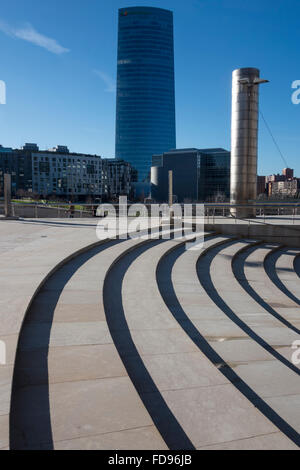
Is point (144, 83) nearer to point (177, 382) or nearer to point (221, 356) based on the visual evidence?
point (221, 356)

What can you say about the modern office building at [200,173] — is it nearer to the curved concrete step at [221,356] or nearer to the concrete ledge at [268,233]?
the concrete ledge at [268,233]

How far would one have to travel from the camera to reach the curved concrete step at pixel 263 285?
8.30m

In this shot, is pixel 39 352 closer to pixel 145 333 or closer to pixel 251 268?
pixel 145 333

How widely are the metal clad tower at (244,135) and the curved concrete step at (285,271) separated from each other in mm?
6943

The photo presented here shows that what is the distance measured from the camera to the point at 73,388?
3721 mm

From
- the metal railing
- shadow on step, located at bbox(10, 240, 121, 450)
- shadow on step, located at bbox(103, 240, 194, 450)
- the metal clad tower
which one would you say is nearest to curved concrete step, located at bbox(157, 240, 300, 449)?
shadow on step, located at bbox(103, 240, 194, 450)

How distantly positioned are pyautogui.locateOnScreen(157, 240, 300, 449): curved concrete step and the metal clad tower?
14518mm

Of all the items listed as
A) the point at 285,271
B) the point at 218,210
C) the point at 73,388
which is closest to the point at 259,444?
the point at 73,388

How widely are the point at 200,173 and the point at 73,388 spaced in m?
118

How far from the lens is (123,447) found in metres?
2.86

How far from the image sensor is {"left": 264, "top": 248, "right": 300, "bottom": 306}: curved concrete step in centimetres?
1135

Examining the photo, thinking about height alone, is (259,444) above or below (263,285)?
above

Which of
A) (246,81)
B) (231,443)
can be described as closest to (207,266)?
(231,443)

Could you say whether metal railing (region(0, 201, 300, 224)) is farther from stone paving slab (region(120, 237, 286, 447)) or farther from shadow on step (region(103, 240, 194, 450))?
stone paving slab (region(120, 237, 286, 447))
